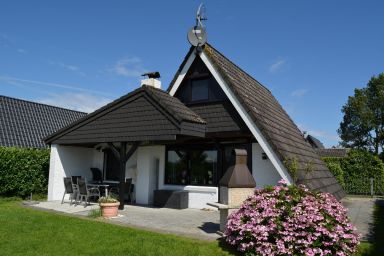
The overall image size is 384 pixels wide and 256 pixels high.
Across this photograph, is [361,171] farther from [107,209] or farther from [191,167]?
[107,209]

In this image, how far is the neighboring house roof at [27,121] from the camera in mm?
20406

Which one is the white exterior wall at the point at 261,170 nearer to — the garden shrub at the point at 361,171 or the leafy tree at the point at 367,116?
the garden shrub at the point at 361,171

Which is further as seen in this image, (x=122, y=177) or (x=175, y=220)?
(x=122, y=177)

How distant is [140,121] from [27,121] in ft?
41.6

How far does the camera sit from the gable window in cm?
1427

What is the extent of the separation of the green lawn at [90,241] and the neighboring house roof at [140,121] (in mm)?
3667

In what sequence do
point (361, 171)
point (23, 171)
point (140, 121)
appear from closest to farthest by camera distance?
point (140, 121), point (23, 171), point (361, 171)

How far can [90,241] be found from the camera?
27.5 ft

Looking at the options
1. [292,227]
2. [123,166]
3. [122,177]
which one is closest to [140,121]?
[123,166]

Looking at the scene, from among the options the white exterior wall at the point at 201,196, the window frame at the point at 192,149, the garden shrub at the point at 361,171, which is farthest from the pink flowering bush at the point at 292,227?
the garden shrub at the point at 361,171

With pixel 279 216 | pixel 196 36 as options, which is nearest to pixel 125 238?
pixel 279 216

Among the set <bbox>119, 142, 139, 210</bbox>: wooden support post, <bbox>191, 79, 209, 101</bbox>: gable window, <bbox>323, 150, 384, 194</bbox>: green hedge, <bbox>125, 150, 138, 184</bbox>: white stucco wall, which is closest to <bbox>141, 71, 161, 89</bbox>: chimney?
<bbox>191, 79, 209, 101</bbox>: gable window

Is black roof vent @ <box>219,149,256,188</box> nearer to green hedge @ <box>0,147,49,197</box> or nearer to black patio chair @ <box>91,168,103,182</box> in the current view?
black patio chair @ <box>91,168,103,182</box>

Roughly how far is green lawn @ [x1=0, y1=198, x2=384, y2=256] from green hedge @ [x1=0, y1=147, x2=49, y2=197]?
19.0 feet
